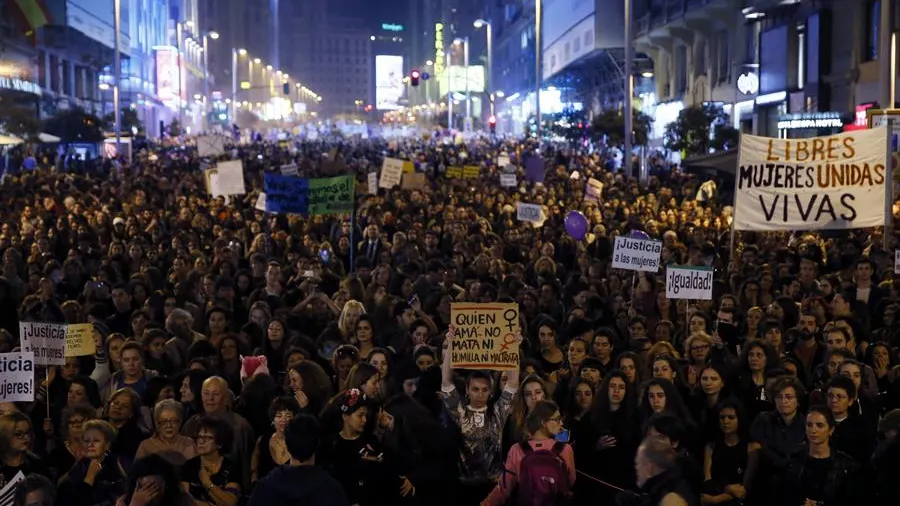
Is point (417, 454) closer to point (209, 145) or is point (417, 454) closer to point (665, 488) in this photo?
point (665, 488)

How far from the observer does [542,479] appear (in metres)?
6.85

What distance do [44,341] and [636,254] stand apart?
6549 mm

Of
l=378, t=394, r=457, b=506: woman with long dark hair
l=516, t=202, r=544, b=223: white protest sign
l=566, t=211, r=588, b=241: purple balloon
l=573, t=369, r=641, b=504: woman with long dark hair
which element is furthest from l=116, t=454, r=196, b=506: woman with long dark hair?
l=516, t=202, r=544, b=223: white protest sign

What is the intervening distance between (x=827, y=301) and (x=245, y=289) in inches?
221

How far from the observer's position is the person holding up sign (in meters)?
7.80

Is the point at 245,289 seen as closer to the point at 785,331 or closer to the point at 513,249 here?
the point at 513,249

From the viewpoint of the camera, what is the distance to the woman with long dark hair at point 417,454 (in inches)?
286

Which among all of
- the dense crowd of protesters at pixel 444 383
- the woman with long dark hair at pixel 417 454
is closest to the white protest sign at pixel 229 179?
the dense crowd of protesters at pixel 444 383

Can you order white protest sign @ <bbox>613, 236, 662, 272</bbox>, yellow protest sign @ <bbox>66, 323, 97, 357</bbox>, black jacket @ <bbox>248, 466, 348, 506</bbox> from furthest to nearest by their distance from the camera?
white protest sign @ <bbox>613, 236, 662, 272</bbox> → yellow protest sign @ <bbox>66, 323, 97, 357</bbox> → black jacket @ <bbox>248, 466, 348, 506</bbox>

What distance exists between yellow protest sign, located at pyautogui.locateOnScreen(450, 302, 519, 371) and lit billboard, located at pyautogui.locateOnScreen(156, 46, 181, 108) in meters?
110

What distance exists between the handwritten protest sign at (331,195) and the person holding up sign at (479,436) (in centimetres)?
1076

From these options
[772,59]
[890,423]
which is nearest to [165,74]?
[772,59]

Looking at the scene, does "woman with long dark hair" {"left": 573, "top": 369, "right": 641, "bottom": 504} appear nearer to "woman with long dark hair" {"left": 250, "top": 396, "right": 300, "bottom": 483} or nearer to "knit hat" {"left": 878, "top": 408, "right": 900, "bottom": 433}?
"knit hat" {"left": 878, "top": 408, "right": 900, "bottom": 433}

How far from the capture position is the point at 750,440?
25.1ft
